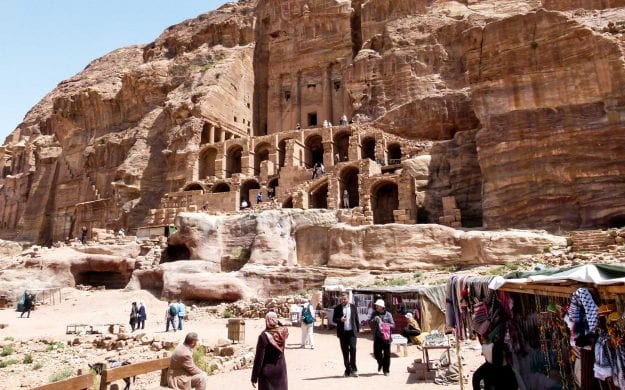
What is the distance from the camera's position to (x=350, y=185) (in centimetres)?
3859

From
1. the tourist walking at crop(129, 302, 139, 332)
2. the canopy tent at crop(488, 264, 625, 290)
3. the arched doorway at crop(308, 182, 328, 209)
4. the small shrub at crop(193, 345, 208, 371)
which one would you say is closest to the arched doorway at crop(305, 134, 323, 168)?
the arched doorway at crop(308, 182, 328, 209)

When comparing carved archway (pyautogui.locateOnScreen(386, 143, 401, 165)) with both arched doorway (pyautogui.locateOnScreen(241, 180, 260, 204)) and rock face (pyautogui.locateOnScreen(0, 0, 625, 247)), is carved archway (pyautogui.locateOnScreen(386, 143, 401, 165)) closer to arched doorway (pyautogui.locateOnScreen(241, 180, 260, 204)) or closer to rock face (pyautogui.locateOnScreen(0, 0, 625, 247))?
rock face (pyautogui.locateOnScreen(0, 0, 625, 247))

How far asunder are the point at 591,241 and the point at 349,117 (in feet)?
99.7

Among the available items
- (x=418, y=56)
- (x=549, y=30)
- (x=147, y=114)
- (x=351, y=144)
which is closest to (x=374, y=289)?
(x=549, y=30)

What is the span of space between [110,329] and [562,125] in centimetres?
2419

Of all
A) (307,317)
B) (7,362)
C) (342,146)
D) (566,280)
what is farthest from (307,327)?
(342,146)

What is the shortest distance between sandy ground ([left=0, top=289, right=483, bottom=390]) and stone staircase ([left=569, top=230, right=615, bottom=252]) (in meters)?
11.6

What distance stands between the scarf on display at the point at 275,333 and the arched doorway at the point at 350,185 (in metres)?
28.7

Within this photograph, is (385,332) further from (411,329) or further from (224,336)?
(224,336)

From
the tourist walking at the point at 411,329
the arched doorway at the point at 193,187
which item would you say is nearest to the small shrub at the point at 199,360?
the tourist walking at the point at 411,329

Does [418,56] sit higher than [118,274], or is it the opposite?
[418,56]

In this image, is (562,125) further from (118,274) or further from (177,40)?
(177,40)

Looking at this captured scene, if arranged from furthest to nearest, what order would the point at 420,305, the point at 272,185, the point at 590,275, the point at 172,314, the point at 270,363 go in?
the point at 272,185, the point at 172,314, the point at 420,305, the point at 270,363, the point at 590,275

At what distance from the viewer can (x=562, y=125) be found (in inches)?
1014
